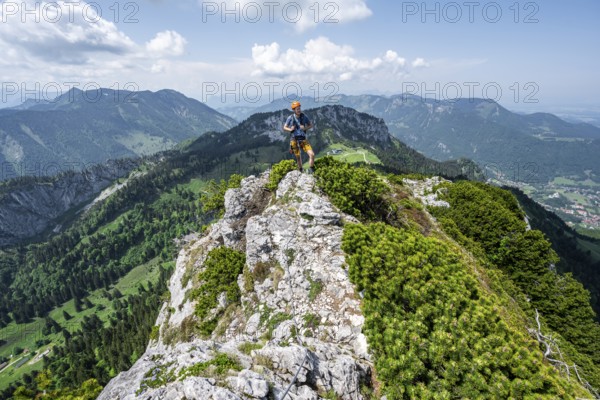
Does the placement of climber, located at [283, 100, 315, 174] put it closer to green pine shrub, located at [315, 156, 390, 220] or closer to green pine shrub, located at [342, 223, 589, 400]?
green pine shrub, located at [315, 156, 390, 220]

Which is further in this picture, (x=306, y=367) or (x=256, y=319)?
(x=256, y=319)

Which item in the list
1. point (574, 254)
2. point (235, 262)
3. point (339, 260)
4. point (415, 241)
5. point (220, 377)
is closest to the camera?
point (220, 377)

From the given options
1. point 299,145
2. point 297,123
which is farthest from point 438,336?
point 299,145

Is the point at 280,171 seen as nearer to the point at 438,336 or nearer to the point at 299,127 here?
the point at 299,127

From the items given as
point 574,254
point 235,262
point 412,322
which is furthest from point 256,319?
point 574,254

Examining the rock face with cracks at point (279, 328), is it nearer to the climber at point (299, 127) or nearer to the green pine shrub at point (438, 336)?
the green pine shrub at point (438, 336)

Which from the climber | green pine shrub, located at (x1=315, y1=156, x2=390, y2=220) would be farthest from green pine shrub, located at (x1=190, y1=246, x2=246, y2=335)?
the climber

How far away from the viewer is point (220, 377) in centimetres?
1275

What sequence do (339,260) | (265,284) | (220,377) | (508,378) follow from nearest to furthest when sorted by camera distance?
(508,378)
(220,377)
(339,260)
(265,284)

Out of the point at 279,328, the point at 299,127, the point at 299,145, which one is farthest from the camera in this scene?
the point at 299,145

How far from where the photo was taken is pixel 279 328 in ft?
60.0

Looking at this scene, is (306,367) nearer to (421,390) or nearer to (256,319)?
(421,390)

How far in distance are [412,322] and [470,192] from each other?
143ft

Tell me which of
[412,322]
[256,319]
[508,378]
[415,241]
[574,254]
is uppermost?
Answer: [415,241]
